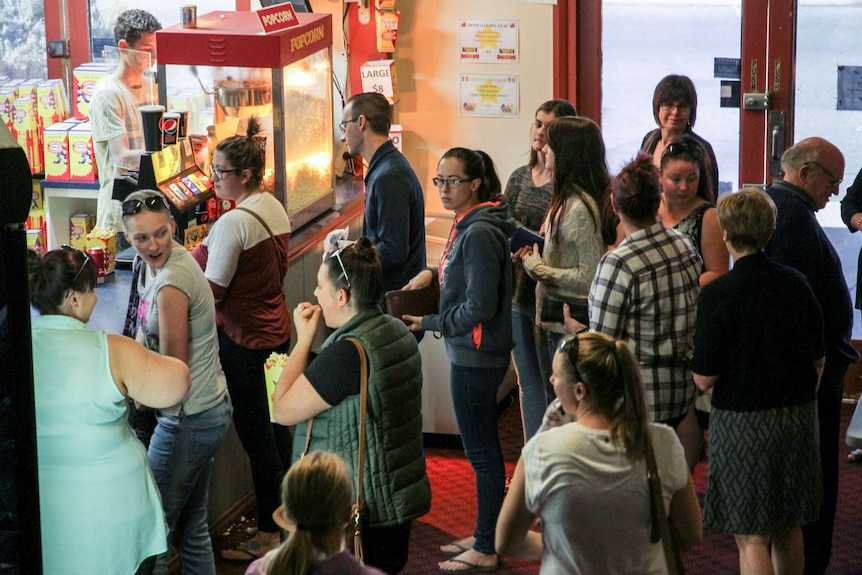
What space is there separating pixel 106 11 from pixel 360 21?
1937 millimetres

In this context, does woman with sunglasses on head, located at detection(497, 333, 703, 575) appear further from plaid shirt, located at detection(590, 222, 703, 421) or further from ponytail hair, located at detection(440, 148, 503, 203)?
ponytail hair, located at detection(440, 148, 503, 203)

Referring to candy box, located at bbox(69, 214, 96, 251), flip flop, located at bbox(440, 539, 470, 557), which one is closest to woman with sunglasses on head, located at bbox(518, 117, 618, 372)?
flip flop, located at bbox(440, 539, 470, 557)

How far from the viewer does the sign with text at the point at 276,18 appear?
456cm

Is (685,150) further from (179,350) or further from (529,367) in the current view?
(179,350)

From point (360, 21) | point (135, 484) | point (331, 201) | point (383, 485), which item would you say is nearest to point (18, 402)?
point (135, 484)

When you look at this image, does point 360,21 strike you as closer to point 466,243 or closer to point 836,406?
point 466,243

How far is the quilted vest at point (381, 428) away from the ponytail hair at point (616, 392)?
685mm

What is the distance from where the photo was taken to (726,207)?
3.28 m

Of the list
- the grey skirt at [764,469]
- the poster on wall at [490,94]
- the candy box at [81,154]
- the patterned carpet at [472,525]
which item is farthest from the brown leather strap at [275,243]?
the poster on wall at [490,94]

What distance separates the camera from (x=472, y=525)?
14.8 ft

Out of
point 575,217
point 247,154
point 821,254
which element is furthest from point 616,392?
point 247,154

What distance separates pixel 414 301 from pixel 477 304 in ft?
1.23

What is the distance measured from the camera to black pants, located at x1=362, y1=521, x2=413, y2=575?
9.85 feet

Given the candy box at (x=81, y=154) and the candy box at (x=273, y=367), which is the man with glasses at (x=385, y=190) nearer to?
the candy box at (x=273, y=367)
